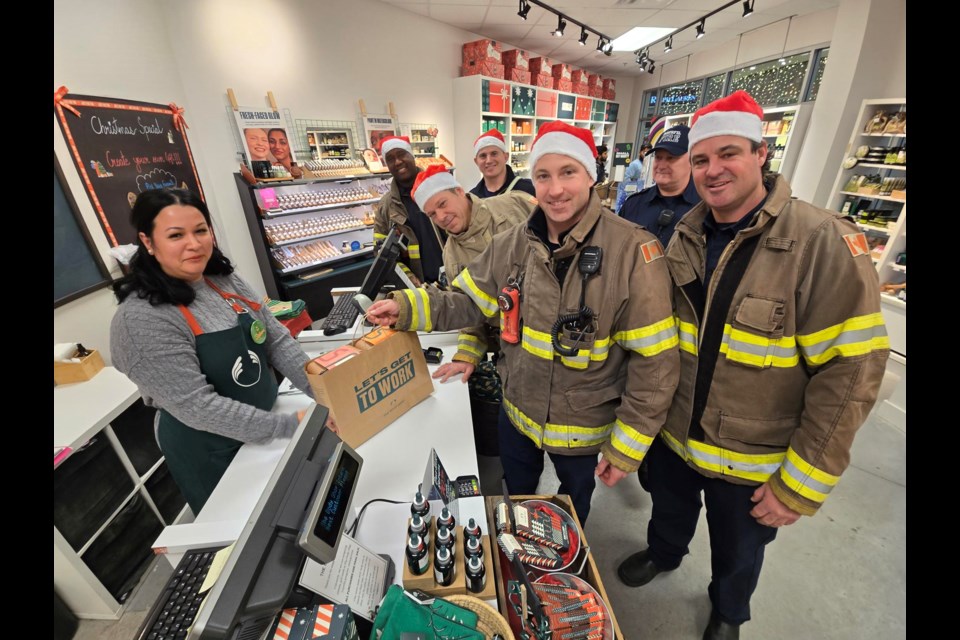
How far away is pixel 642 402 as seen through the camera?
123cm

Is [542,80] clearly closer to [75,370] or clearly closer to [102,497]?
[75,370]

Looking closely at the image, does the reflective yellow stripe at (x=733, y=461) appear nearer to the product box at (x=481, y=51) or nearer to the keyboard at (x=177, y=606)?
the keyboard at (x=177, y=606)

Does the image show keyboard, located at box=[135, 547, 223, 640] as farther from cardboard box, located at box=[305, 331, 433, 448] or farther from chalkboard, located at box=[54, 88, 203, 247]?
chalkboard, located at box=[54, 88, 203, 247]

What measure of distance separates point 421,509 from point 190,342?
1016mm

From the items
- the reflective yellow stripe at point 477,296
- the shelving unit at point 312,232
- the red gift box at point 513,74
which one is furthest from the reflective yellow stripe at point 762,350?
the red gift box at point 513,74

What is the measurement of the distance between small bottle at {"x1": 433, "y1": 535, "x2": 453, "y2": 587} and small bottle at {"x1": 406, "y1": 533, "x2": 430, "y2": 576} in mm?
30

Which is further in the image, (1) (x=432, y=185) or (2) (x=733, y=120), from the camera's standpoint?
(1) (x=432, y=185)

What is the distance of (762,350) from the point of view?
1.07 meters

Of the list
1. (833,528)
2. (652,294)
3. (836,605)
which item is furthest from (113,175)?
(833,528)

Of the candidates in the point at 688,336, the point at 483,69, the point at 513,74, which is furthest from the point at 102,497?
the point at 513,74

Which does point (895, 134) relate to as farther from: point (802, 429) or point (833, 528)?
point (802, 429)

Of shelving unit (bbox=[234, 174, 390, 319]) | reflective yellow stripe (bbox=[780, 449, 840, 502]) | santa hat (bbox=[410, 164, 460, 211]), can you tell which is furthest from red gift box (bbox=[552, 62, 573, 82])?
reflective yellow stripe (bbox=[780, 449, 840, 502])

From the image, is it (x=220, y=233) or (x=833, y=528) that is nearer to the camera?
(x=833, y=528)

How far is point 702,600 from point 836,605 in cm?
63
